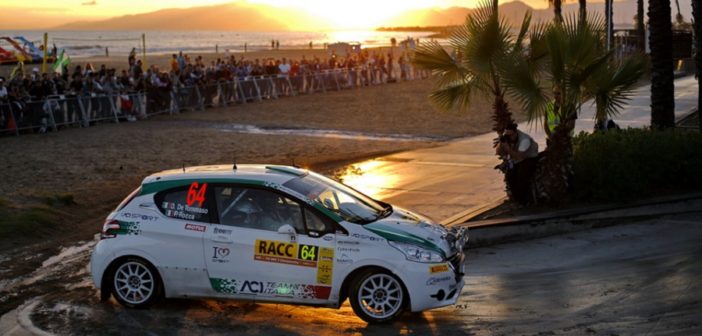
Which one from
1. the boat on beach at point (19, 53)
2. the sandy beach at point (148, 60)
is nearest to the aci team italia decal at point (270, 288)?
the sandy beach at point (148, 60)

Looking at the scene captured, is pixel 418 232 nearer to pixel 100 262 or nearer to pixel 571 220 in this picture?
pixel 100 262

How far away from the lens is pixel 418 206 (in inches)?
559

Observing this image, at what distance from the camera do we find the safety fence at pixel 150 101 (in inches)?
981

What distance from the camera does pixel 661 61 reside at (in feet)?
53.7

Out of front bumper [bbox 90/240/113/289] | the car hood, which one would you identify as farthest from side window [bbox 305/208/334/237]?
front bumper [bbox 90/240/113/289]

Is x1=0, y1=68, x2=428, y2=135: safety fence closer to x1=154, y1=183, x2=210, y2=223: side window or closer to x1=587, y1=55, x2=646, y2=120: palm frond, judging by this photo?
x1=154, y1=183, x2=210, y2=223: side window

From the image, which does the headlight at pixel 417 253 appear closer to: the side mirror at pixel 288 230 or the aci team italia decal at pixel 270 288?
the aci team italia decal at pixel 270 288

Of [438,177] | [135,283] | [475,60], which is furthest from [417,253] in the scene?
[438,177]

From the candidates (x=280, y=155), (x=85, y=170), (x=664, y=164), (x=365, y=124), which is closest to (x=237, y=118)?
(x=365, y=124)

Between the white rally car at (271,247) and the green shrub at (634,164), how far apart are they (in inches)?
179

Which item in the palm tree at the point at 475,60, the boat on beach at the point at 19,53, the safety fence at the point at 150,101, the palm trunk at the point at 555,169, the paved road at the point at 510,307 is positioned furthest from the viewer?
the boat on beach at the point at 19,53

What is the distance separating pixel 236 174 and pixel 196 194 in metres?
0.46

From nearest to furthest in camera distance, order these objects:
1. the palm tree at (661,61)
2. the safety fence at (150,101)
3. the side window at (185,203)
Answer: the side window at (185,203) → the palm tree at (661,61) → the safety fence at (150,101)

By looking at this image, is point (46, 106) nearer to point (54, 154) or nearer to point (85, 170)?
point (54, 154)
